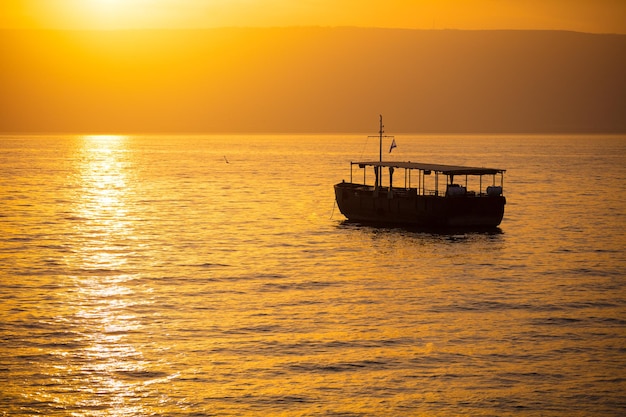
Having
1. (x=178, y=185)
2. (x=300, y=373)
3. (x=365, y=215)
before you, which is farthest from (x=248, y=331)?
(x=178, y=185)

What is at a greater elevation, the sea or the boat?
the boat

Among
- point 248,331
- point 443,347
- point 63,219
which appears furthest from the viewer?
point 63,219

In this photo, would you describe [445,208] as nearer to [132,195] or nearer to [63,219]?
[63,219]

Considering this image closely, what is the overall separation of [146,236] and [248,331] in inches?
1691

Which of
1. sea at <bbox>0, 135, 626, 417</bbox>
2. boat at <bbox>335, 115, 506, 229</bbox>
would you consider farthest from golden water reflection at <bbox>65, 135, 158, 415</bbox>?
boat at <bbox>335, 115, 506, 229</bbox>

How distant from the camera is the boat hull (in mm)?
79500

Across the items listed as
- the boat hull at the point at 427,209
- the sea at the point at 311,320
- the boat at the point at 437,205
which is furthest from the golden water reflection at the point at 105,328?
the boat at the point at 437,205

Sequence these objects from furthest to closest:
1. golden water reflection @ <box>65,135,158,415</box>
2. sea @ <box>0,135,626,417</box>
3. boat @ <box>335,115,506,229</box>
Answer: boat @ <box>335,115,506,229</box>
sea @ <box>0,135,626,417</box>
golden water reflection @ <box>65,135,158,415</box>

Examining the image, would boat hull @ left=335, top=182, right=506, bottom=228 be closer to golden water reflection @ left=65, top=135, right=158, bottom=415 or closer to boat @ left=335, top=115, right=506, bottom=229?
boat @ left=335, top=115, right=506, bottom=229

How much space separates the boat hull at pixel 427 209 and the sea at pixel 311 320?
1.41 m

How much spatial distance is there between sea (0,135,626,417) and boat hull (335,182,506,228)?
1407mm

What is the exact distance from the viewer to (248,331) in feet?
136

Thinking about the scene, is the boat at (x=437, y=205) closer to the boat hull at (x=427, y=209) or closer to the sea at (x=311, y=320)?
the boat hull at (x=427, y=209)

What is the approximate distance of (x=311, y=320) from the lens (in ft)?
145
